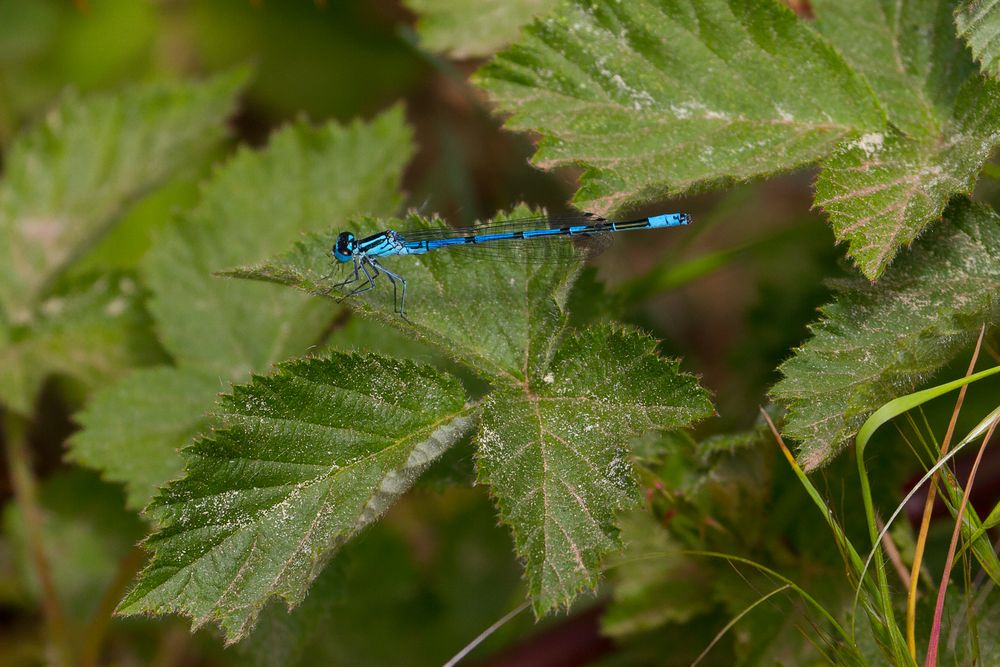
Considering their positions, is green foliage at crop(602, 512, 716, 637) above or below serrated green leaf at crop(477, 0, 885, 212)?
below

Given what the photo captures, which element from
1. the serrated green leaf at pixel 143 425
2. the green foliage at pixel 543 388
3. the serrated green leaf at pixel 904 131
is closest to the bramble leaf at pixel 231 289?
the serrated green leaf at pixel 143 425

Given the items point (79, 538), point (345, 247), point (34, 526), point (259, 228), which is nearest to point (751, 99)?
point (345, 247)

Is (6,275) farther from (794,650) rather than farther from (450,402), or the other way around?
(794,650)

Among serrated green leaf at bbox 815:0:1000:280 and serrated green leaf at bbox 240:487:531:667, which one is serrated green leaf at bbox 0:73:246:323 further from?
serrated green leaf at bbox 815:0:1000:280

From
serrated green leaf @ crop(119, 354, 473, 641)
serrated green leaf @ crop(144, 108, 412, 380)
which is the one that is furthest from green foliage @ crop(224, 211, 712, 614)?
serrated green leaf @ crop(144, 108, 412, 380)

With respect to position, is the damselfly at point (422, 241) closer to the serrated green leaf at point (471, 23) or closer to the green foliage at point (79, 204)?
the serrated green leaf at point (471, 23)

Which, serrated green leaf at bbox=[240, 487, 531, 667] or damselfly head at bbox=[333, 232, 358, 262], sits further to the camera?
serrated green leaf at bbox=[240, 487, 531, 667]

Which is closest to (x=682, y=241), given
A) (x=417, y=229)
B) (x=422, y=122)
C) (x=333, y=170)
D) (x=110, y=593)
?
(x=333, y=170)
